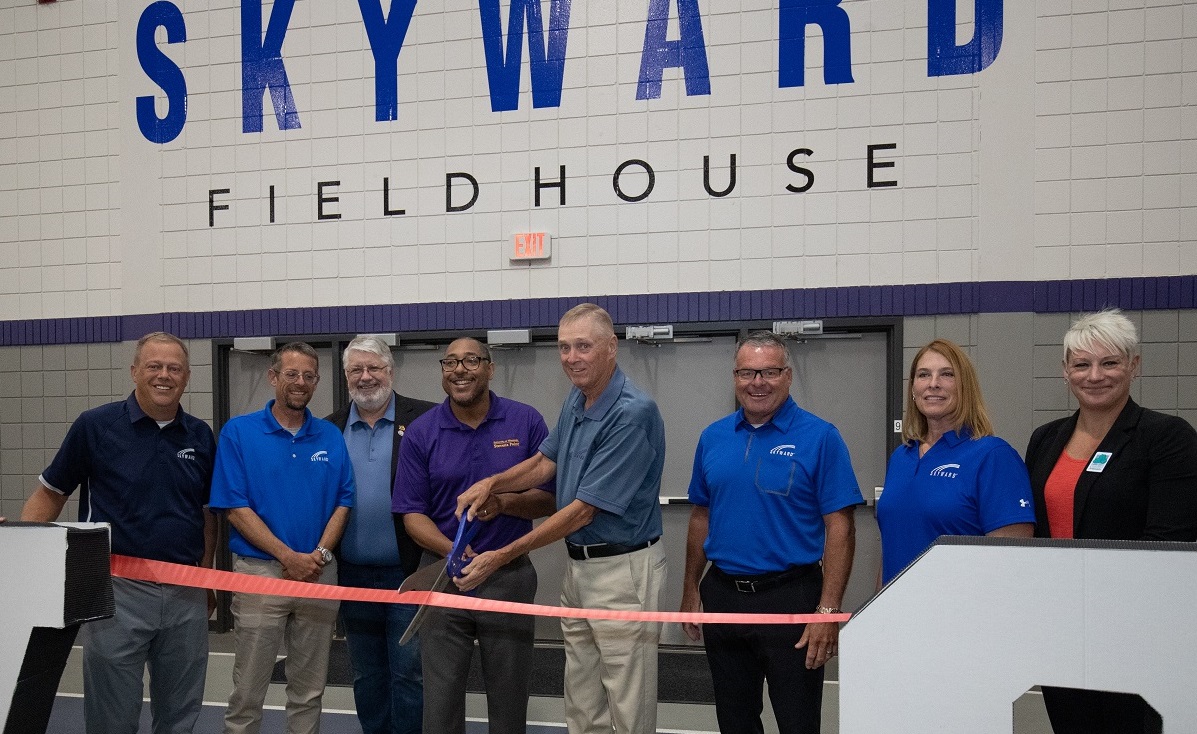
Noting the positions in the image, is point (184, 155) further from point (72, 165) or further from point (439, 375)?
point (439, 375)

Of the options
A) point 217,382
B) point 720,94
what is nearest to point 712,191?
point 720,94

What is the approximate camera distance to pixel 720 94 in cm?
533

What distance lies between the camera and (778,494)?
2.84m

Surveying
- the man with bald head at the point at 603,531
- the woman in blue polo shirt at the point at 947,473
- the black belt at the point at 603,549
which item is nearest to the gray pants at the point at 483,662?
the man with bald head at the point at 603,531

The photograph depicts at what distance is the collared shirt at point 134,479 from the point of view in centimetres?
313

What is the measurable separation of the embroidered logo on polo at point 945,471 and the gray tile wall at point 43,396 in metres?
5.20

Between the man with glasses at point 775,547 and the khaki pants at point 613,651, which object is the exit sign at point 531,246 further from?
the khaki pants at point 613,651

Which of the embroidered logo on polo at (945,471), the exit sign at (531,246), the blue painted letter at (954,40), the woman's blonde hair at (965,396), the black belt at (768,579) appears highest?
the blue painted letter at (954,40)

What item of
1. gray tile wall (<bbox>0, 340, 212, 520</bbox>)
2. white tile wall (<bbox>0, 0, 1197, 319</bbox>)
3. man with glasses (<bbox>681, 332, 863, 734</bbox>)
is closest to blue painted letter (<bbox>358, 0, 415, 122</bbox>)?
white tile wall (<bbox>0, 0, 1197, 319</bbox>)

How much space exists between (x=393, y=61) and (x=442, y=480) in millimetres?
3616

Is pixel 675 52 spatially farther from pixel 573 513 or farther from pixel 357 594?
pixel 357 594

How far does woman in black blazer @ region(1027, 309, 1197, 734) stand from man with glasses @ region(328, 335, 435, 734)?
221 centimetres

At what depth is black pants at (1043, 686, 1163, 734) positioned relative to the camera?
95.7 inches

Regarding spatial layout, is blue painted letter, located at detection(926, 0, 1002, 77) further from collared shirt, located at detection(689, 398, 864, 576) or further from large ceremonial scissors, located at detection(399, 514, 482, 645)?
large ceremonial scissors, located at detection(399, 514, 482, 645)
